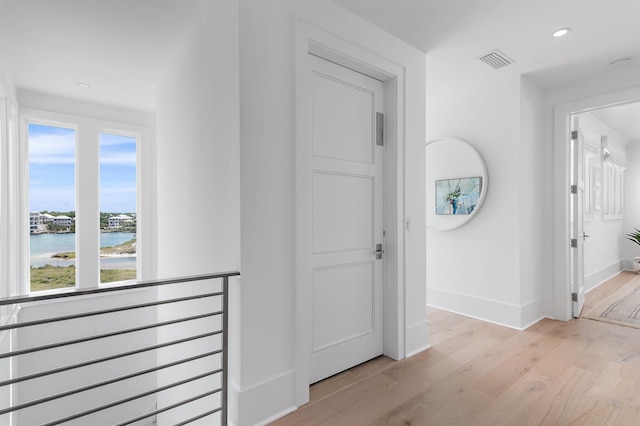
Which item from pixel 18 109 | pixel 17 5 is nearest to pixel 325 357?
pixel 17 5

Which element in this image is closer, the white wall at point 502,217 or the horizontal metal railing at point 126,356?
the horizontal metal railing at point 126,356

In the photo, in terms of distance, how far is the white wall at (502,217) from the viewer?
3.23m

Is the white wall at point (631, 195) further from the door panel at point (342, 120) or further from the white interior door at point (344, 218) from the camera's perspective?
the door panel at point (342, 120)

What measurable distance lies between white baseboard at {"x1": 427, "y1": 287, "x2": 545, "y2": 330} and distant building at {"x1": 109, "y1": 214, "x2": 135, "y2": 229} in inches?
154

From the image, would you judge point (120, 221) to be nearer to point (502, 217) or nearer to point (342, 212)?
point (342, 212)

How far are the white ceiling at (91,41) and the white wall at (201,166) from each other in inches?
6.2

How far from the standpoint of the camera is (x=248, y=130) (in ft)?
5.98

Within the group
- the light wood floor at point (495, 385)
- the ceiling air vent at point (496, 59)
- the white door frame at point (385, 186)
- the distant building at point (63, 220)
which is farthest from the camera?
the distant building at point (63, 220)

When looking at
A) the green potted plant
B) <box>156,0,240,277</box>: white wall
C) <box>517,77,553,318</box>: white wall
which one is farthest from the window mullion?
the green potted plant

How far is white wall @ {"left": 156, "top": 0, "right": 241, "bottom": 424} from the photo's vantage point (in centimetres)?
187

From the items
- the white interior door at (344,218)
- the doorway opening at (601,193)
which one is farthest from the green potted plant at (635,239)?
the white interior door at (344,218)

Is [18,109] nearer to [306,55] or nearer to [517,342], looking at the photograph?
[306,55]

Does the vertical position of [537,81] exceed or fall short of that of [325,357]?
it exceeds it

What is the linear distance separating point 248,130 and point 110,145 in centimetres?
323
